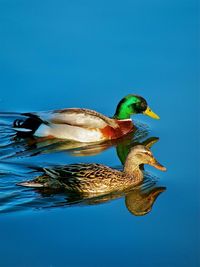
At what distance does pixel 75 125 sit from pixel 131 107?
0.90 metres

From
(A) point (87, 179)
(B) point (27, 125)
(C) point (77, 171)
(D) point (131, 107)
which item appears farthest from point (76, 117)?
(A) point (87, 179)

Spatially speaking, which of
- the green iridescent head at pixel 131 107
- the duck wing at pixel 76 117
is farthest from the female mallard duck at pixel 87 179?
the green iridescent head at pixel 131 107

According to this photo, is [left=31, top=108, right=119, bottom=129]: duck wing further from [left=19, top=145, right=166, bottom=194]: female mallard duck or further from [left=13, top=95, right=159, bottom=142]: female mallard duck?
[left=19, top=145, right=166, bottom=194]: female mallard duck

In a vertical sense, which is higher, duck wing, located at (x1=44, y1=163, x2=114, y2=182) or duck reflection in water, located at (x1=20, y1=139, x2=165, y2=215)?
duck wing, located at (x1=44, y1=163, x2=114, y2=182)

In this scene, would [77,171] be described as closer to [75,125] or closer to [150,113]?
[75,125]

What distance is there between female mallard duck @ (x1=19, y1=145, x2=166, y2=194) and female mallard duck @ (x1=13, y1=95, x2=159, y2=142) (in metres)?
2.08

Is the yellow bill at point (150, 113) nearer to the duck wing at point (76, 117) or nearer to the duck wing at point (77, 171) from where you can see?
the duck wing at point (76, 117)

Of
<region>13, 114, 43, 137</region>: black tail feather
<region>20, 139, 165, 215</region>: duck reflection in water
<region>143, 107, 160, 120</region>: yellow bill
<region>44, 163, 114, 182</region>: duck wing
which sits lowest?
<region>20, 139, 165, 215</region>: duck reflection in water

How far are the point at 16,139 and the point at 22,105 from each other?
0.82m

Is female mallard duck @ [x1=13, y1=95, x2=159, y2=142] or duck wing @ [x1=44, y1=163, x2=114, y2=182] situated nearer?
duck wing @ [x1=44, y1=163, x2=114, y2=182]

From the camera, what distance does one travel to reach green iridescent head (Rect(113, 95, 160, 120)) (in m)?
12.5

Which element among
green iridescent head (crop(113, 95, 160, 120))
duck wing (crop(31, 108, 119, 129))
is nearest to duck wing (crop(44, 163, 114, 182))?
→ duck wing (crop(31, 108, 119, 129))

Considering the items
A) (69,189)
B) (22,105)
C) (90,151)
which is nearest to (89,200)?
(69,189)

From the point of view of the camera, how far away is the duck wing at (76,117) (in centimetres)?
1215
